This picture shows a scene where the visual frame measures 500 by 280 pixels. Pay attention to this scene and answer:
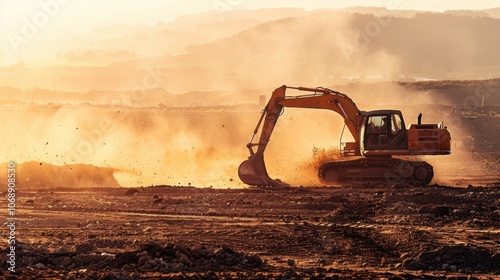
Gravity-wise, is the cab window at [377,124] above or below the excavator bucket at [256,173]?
above

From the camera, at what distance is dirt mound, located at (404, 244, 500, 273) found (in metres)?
16.2

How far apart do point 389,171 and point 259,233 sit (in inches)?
475

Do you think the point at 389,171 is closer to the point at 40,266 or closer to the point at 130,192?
the point at 130,192

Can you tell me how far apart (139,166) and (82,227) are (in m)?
18.9

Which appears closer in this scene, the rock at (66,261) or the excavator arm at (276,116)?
the rock at (66,261)

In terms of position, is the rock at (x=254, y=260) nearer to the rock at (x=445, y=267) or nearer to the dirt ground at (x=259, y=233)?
the dirt ground at (x=259, y=233)

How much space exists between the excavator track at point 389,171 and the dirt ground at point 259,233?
83cm

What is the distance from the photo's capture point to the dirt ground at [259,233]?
51.6 feet

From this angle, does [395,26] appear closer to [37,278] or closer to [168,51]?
[168,51]

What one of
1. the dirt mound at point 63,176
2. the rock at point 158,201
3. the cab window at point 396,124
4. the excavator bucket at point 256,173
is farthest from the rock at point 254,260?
the dirt mound at point 63,176

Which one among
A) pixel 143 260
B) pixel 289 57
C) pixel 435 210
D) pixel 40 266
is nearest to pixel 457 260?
pixel 143 260

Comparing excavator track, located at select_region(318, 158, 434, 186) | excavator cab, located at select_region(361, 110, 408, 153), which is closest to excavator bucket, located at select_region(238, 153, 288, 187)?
excavator track, located at select_region(318, 158, 434, 186)

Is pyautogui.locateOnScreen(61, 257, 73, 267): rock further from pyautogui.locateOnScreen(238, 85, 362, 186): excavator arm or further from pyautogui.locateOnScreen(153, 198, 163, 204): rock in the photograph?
pyautogui.locateOnScreen(238, 85, 362, 186): excavator arm

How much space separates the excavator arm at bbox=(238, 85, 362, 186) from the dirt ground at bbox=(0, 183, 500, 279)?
1190 mm
